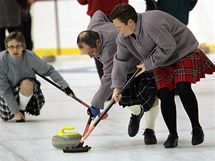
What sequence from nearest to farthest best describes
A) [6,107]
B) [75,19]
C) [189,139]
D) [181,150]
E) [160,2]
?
[181,150]
[189,139]
[6,107]
[160,2]
[75,19]

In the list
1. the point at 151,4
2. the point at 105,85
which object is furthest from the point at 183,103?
the point at 151,4

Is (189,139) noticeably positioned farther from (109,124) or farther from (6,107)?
(6,107)

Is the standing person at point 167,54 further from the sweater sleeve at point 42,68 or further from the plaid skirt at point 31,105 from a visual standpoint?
the plaid skirt at point 31,105

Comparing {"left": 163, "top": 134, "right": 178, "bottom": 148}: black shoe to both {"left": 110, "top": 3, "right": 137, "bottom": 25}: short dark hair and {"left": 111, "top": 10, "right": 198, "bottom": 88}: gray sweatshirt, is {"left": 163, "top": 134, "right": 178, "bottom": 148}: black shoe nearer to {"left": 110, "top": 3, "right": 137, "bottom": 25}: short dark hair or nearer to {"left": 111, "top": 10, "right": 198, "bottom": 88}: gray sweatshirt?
{"left": 111, "top": 10, "right": 198, "bottom": 88}: gray sweatshirt

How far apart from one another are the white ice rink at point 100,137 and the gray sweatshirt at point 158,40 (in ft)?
1.38

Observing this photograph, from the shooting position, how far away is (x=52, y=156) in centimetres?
366

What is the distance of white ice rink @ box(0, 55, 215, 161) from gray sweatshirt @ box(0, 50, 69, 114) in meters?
0.16

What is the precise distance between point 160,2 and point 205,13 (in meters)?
4.17

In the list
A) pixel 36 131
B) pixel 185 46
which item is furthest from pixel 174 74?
pixel 36 131

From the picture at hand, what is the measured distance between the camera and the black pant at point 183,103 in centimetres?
368

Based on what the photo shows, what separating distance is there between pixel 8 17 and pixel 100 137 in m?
2.75

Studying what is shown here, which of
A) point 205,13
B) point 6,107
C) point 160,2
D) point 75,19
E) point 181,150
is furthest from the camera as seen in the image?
point 75,19

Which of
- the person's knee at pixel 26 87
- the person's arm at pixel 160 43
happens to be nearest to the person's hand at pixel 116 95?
the person's arm at pixel 160 43

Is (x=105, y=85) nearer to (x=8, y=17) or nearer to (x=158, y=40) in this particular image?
(x=158, y=40)
